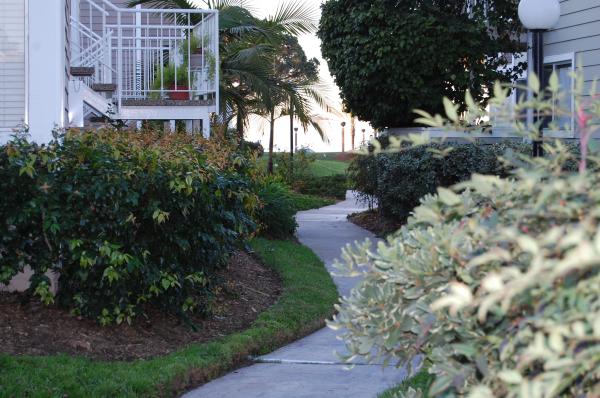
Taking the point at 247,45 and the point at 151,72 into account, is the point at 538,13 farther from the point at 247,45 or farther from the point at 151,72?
the point at 247,45

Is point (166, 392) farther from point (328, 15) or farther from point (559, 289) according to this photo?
point (328, 15)

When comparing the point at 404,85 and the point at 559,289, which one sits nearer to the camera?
the point at 559,289

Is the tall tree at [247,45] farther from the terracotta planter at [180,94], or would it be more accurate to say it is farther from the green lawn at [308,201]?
the terracotta planter at [180,94]

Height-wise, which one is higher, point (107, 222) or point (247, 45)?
point (247, 45)

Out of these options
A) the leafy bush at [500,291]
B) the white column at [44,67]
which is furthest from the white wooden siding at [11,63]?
the leafy bush at [500,291]

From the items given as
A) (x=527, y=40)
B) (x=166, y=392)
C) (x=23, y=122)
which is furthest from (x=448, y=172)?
(x=166, y=392)

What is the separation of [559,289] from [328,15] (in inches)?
574

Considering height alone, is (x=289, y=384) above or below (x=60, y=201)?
below

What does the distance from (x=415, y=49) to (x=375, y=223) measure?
3314 mm

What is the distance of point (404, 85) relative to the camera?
15.5 m

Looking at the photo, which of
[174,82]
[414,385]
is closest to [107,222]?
[414,385]

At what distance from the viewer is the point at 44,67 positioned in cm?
815

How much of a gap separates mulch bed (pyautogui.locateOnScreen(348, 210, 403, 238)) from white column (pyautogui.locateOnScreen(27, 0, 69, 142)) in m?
7.17

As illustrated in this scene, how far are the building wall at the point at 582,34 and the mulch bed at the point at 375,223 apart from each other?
379 centimetres
